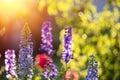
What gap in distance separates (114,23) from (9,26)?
8.52 m

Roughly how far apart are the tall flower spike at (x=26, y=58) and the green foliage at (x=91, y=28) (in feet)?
1.13

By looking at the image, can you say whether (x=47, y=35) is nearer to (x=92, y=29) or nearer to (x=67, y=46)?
(x=67, y=46)

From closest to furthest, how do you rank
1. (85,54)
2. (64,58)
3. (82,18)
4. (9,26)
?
(82,18), (85,54), (64,58), (9,26)

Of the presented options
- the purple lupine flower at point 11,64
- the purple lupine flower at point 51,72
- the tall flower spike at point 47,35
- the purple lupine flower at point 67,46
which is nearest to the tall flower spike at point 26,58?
the purple lupine flower at point 11,64

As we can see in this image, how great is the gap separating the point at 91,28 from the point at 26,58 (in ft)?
2.41

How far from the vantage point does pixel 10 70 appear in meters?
5.65

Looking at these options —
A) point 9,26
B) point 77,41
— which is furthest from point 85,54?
point 9,26

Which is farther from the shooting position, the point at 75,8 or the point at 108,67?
the point at 108,67

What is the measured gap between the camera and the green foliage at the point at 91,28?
4.71 meters

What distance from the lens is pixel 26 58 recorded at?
16.4ft

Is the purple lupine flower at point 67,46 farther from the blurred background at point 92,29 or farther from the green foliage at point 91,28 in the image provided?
the green foliage at point 91,28

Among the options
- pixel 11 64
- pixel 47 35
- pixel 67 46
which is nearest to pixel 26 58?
pixel 11 64

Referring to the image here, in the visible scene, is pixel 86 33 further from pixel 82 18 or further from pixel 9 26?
pixel 9 26

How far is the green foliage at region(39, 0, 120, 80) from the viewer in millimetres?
4715
